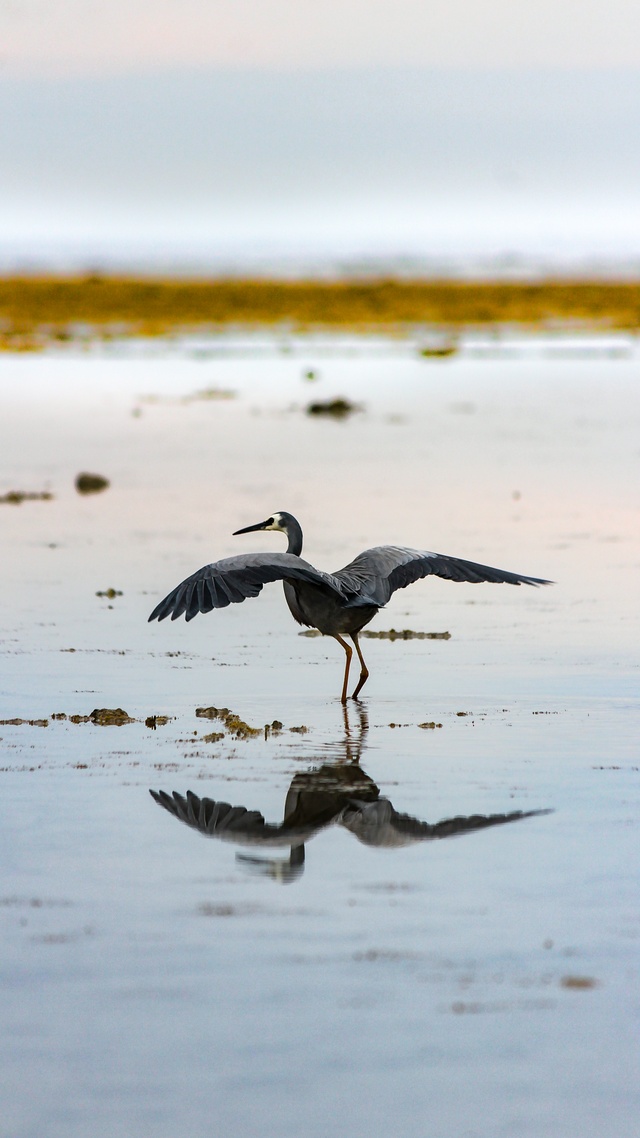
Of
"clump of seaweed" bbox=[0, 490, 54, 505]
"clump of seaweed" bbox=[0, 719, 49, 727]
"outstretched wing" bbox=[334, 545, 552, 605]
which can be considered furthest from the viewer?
"clump of seaweed" bbox=[0, 490, 54, 505]

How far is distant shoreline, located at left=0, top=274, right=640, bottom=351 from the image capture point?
57.5 meters

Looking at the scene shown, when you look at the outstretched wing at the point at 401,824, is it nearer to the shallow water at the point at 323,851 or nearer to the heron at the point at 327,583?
the shallow water at the point at 323,851

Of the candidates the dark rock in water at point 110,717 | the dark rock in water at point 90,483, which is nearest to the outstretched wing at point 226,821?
the dark rock in water at point 110,717

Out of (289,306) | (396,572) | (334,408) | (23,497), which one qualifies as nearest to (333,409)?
(334,408)

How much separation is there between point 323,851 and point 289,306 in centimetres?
6219

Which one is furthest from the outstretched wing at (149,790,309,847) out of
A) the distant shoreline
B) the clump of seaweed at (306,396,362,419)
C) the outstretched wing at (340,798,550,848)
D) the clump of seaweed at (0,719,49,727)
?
the distant shoreline

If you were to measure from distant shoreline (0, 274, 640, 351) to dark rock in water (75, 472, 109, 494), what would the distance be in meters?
28.0

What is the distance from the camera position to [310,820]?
6793 millimetres

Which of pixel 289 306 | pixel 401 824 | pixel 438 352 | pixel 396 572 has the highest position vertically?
pixel 289 306

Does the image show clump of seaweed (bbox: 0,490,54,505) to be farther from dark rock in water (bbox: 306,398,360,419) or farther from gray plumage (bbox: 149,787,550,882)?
gray plumage (bbox: 149,787,550,882)

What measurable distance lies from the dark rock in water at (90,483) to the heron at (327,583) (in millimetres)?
9411

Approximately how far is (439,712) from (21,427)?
17.9 meters

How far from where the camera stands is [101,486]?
18.8 m

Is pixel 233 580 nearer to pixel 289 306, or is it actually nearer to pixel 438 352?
pixel 438 352
